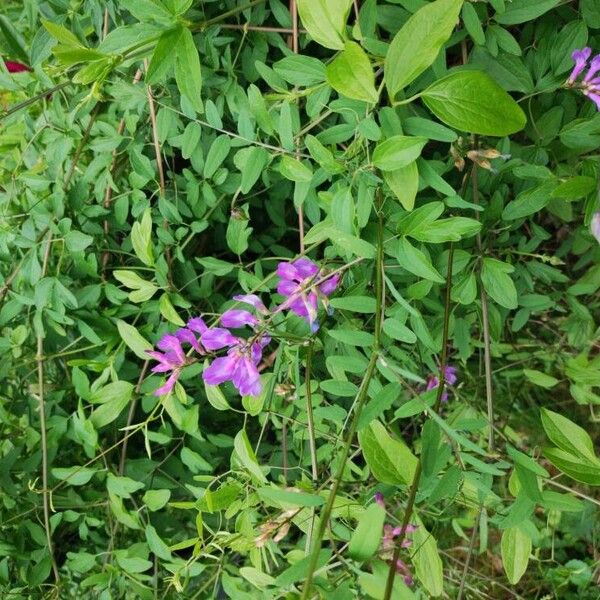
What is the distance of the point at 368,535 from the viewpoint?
569 mm

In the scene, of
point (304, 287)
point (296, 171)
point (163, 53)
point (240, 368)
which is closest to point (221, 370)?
point (240, 368)

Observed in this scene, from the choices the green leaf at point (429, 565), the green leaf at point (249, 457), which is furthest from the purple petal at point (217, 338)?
the green leaf at point (429, 565)

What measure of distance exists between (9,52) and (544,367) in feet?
3.98

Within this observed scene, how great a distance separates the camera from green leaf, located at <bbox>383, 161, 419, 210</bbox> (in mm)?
669

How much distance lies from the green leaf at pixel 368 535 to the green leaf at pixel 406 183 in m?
0.29

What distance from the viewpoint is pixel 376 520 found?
57cm

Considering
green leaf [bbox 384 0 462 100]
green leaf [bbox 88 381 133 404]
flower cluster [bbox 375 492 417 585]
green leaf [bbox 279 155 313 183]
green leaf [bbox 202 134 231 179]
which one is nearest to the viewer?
green leaf [bbox 384 0 462 100]

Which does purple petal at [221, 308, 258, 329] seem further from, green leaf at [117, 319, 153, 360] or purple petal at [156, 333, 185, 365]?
green leaf at [117, 319, 153, 360]

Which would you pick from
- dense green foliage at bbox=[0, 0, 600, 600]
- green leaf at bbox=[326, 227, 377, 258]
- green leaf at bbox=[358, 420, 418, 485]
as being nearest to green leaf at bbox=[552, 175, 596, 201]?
dense green foliage at bbox=[0, 0, 600, 600]

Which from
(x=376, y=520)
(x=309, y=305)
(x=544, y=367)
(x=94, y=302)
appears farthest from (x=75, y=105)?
(x=544, y=367)

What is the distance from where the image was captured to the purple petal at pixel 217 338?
2.59 ft

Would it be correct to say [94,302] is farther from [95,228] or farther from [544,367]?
[544,367]

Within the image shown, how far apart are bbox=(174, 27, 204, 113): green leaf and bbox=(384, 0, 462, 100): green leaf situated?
0.68 feet

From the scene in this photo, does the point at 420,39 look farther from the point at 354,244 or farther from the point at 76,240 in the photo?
the point at 76,240
